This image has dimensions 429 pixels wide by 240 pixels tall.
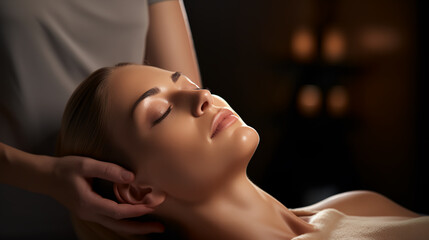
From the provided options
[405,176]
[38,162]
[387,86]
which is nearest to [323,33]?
[387,86]

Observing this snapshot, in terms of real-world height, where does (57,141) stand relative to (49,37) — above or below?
below

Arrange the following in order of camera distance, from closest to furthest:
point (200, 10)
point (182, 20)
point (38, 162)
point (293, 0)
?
point (38, 162) < point (182, 20) < point (200, 10) < point (293, 0)

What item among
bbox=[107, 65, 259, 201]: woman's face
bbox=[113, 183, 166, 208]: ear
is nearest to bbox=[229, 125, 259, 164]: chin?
bbox=[107, 65, 259, 201]: woman's face

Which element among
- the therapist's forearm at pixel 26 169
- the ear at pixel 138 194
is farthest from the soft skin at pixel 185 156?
the therapist's forearm at pixel 26 169

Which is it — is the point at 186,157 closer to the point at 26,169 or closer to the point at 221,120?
the point at 221,120

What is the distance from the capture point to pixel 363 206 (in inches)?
52.3

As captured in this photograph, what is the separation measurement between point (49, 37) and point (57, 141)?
262 millimetres

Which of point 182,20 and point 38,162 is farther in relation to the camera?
point 182,20

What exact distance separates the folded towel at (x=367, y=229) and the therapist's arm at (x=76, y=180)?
365 mm

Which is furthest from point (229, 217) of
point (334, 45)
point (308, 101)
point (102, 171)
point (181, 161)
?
point (334, 45)

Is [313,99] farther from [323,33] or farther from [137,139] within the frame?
[137,139]

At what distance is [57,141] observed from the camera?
1.19 m

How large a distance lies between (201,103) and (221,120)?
6cm

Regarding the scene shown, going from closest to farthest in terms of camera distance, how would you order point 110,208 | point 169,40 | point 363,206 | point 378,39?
point 110,208 < point 363,206 < point 169,40 < point 378,39
